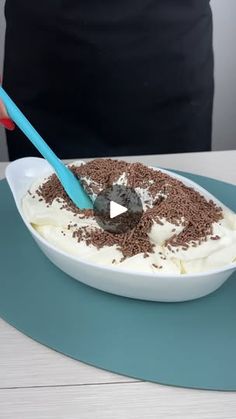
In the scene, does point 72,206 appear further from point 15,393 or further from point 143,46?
point 143,46

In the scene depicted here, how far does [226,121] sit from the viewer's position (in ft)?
6.01

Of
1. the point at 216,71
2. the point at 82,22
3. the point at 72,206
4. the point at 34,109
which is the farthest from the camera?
the point at 216,71

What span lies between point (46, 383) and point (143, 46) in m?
0.73

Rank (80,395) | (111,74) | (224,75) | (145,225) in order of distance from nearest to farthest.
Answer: (80,395) < (145,225) < (111,74) < (224,75)

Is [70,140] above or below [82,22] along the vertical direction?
below

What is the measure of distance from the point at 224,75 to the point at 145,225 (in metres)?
1.25

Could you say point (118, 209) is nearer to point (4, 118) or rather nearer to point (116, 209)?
point (116, 209)

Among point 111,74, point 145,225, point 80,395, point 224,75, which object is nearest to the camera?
point 80,395

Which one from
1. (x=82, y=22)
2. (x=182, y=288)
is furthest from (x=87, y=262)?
(x=82, y=22)

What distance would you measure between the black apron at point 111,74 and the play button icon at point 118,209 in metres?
0.50

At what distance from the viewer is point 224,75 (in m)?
1.77

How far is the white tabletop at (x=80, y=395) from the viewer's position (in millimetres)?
506

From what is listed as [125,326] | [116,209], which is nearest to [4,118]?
[116,209]

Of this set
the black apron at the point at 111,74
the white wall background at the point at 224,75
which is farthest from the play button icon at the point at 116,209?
the white wall background at the point at 224,75
